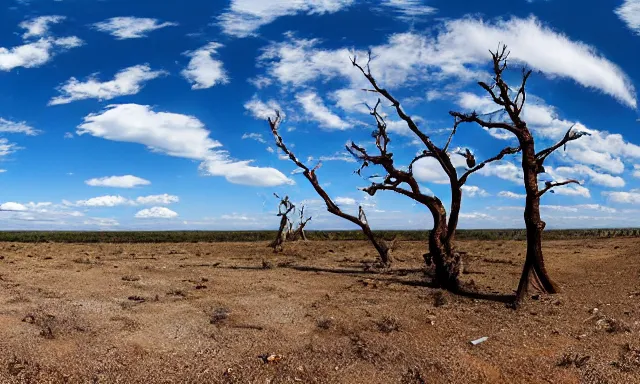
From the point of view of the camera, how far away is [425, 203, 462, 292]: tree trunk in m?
14.5

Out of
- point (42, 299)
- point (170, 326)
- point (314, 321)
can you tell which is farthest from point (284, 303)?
point (42, 299)

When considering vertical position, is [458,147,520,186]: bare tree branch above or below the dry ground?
above

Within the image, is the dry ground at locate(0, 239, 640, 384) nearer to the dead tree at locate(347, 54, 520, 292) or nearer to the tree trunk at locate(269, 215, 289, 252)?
the dead tree at locate(347, 54, 520, 292)

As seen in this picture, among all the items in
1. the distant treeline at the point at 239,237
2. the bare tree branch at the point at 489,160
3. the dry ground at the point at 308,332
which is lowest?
the dry ground at the point at 308,332

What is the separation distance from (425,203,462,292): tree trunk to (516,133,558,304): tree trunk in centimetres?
198

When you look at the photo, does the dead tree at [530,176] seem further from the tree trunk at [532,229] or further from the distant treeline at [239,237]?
the distant treeline at [239,237]

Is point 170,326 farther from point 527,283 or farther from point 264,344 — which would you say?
point 527,283

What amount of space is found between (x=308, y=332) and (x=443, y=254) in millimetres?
6738

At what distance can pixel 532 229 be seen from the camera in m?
13.0

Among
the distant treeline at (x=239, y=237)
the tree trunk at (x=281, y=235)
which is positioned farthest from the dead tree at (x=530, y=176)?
Result: the distant treeline at (x=239, y=237)

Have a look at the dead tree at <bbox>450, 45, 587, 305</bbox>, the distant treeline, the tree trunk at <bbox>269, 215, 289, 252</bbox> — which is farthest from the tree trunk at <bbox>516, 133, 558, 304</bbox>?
the distant treeline

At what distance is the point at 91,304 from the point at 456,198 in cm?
1067

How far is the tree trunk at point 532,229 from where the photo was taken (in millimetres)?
12906

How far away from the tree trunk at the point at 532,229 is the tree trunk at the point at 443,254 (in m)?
1.98
